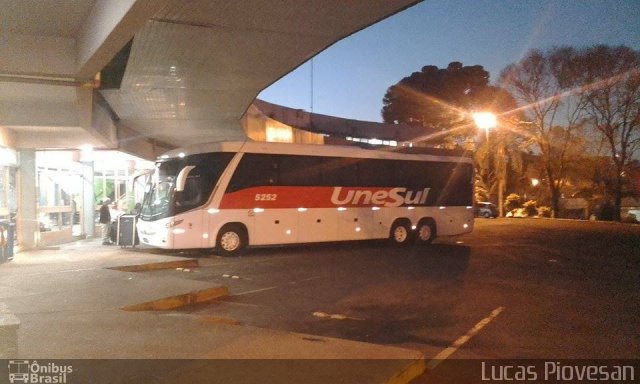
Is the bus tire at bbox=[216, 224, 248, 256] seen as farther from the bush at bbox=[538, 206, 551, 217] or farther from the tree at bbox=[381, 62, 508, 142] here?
the tree at bbox=[381, 62, 508, 142]

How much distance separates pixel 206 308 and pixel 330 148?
12.7 m

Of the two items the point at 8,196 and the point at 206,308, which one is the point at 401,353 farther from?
the point at 8,196

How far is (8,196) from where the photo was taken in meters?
21.8

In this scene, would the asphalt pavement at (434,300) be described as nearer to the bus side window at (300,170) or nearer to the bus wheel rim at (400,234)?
the bus wheel rim at (400,234)

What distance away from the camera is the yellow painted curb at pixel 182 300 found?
37.5 ft

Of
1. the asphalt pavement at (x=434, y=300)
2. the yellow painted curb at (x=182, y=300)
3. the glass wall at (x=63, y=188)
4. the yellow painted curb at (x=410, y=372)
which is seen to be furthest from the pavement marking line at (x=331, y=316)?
the glass wall at (x=63, y=188)

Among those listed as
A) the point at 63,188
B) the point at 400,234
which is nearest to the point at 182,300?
the point at 400,234

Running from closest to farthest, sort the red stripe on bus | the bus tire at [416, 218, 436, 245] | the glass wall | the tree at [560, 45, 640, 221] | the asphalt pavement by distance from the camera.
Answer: the asphalt pavement, the red stripe on bus, the glass wall, the bus tire at [416, 218, 436, 245], the tree at [560, 45, 640, 221]

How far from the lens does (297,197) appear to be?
75.6 feet

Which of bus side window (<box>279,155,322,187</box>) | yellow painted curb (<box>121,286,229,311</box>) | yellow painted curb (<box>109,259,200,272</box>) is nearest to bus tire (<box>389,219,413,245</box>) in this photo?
bus side window (<box>279,155,322,187</box>)

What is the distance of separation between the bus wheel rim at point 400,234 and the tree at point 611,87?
97.8ft

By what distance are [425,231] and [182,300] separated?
15525mm

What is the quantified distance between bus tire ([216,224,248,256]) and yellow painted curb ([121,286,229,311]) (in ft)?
25.8

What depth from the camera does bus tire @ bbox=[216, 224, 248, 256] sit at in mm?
21406
